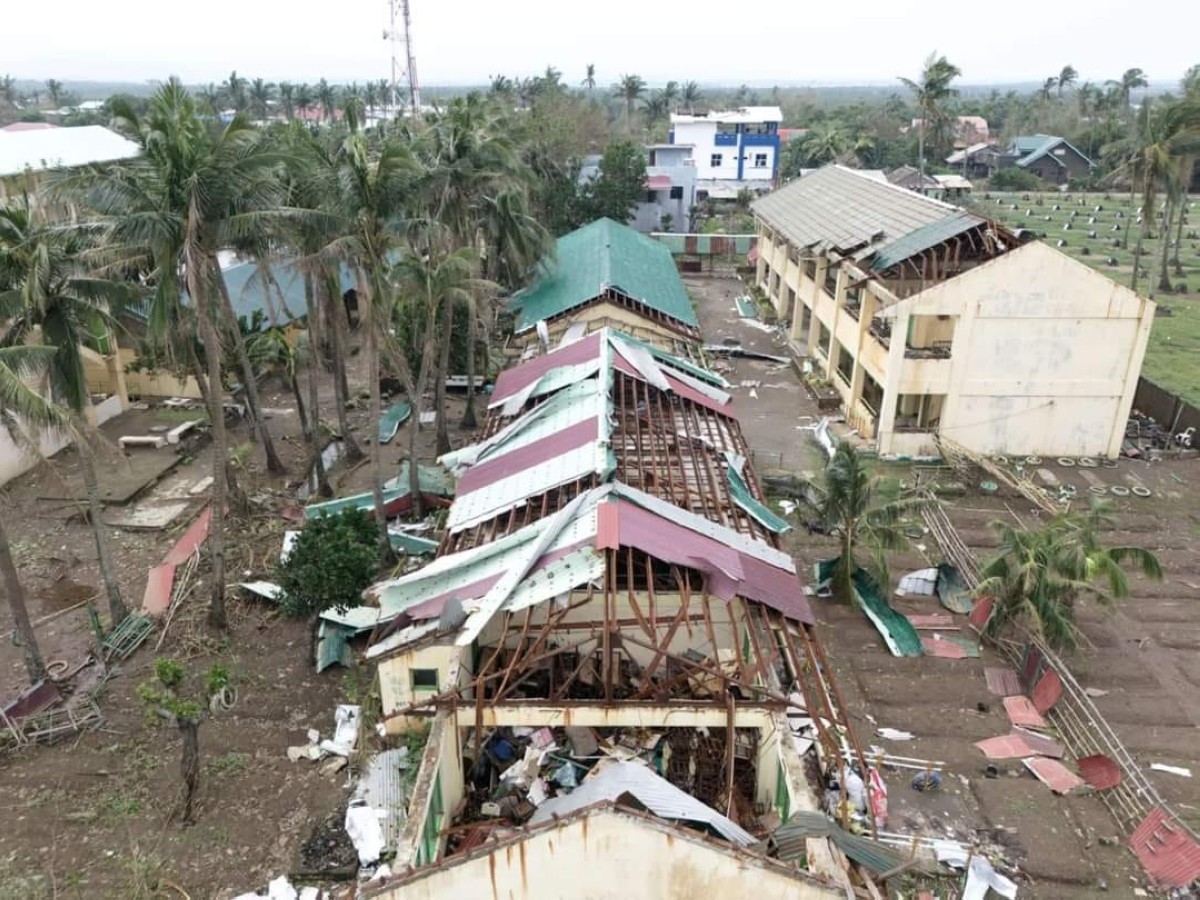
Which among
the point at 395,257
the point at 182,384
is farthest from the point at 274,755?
the point at 182,384

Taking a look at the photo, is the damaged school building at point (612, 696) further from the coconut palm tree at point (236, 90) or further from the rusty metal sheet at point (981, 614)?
the coconut palm tree at point (236, 90)

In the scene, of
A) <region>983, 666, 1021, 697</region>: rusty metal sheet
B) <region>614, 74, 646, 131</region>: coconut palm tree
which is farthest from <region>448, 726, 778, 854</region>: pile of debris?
<region>614, 74, 646, 131</region>: coconut palm tree

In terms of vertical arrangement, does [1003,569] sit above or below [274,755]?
above

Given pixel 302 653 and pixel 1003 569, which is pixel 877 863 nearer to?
pixel 1003 569

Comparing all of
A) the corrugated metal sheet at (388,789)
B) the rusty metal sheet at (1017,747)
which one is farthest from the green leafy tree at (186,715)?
the rusty metal sheet at (1017,747)

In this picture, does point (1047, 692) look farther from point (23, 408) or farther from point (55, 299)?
point (55, 299)

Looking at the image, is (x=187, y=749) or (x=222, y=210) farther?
(x=222, y=210)
